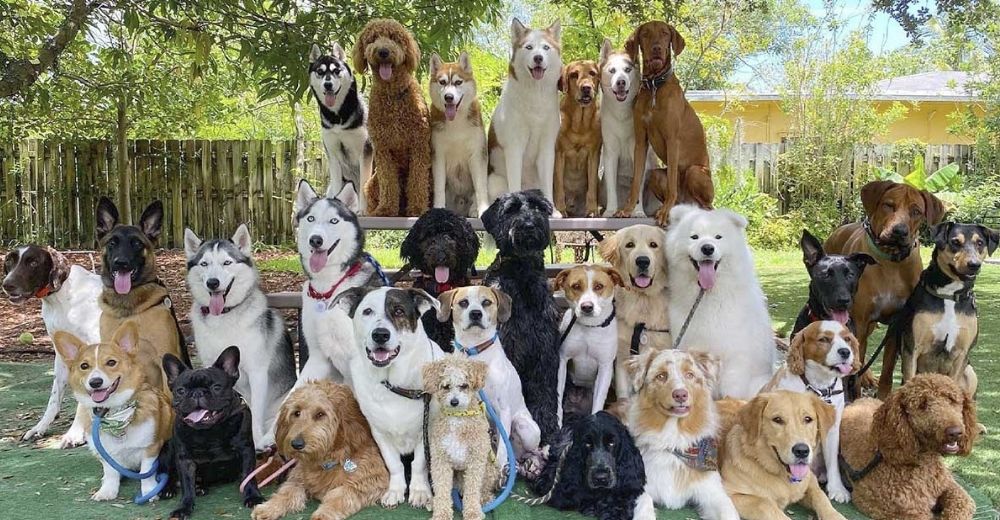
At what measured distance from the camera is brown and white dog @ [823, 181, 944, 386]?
451 cm

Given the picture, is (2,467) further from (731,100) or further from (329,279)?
(731,100)

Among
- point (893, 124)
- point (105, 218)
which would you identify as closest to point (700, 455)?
point (105, 218)

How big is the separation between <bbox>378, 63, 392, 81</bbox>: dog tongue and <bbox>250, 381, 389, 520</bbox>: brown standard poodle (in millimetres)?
2303

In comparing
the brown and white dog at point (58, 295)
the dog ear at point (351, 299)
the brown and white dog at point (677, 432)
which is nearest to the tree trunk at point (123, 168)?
the brown and white dog at point (58, 295)

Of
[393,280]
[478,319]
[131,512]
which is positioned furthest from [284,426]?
[393,280]

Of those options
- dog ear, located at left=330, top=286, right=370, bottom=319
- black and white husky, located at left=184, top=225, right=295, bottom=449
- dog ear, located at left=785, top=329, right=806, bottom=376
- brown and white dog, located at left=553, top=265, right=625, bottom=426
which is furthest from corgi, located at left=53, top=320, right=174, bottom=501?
dog ear, located at left=785, top=329, right=806, bottom=376

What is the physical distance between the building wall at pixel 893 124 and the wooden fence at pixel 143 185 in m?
11.3

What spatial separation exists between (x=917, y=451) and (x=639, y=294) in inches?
65.2

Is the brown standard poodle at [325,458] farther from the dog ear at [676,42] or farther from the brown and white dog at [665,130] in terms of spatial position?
the dog ear at [676,42]

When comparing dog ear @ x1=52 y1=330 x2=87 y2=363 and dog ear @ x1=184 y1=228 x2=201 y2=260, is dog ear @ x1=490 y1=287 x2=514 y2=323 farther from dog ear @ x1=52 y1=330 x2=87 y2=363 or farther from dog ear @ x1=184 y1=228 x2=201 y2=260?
dog ear @ x1=52 y1=330 x2=87 y2=363

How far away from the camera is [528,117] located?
17.4ft

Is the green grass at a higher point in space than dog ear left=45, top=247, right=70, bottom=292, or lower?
lower

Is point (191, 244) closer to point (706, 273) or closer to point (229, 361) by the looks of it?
point (229, 361)

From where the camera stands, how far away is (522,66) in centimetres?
515
